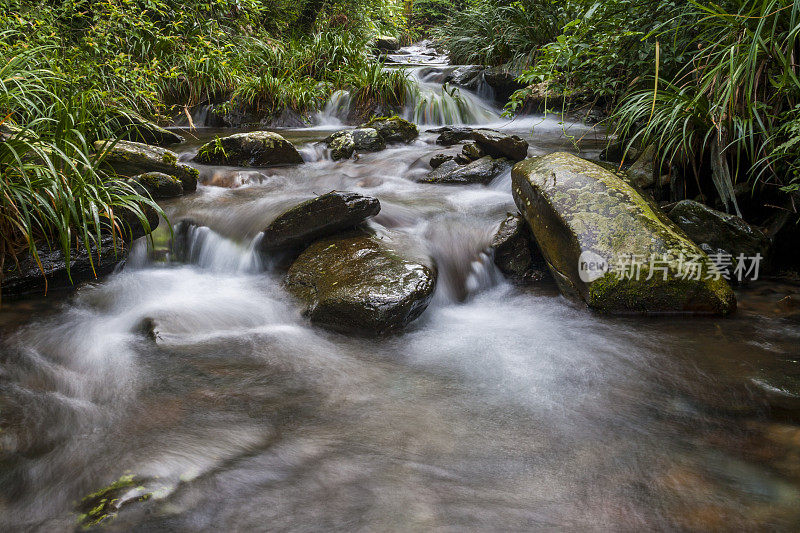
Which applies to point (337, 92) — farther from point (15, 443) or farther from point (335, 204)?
point (15, 443)

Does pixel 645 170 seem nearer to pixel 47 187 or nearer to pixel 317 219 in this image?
pixel 317 219

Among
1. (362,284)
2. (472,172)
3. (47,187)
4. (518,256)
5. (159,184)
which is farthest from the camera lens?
(472,172)

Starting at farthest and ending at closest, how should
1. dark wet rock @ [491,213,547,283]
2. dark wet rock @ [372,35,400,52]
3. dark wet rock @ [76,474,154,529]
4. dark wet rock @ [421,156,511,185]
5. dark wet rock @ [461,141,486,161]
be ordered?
dark wet rock @ [372,35,400,52], dark wet rock @ [461,141,486,161], dark wet rock @ [421,156,511,185], dark wet rock @ [491,213,547,283], dark wet rock @ [76,474,154,529]

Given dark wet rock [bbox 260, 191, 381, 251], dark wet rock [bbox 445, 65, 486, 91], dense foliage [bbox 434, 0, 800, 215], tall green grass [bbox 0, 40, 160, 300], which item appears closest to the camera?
tall green grass [bbox 0, 40, 160, 300]

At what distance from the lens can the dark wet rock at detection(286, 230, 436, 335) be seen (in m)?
2.99

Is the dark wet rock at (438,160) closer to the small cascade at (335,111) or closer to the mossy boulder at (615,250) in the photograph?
the mossy boulder at (615,250)

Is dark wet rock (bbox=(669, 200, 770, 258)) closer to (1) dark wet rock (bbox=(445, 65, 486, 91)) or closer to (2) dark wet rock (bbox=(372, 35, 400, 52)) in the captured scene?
(1) dark wet rock (bbox=(445, 65, 486, 91))


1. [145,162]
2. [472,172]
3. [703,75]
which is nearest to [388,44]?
[472,172]

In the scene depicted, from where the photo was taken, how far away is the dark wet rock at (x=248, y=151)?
5711 mm

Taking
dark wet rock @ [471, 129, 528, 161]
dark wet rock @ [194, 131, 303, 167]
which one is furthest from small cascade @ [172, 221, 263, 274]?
dark wet rock @ [471, 129, 528, 161]

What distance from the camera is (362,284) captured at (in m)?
3.11

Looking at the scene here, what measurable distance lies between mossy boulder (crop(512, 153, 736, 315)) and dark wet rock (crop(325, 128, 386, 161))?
331cm

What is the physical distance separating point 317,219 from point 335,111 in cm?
580

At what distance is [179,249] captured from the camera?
407 centimetres
